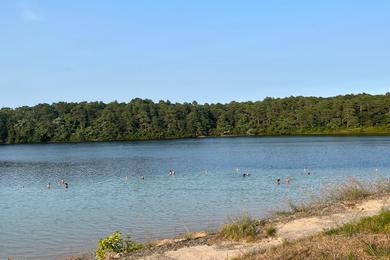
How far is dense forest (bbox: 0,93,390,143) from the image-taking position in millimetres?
167000

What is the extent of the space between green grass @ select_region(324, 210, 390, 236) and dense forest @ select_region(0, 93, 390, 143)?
150845mm

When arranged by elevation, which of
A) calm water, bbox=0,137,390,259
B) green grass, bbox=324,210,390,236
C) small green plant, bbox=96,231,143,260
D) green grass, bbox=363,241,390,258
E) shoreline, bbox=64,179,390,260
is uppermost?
green grass, bbox=363,241,390,258

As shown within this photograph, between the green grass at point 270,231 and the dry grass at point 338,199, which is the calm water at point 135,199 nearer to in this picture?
the dry grass at point 338,199

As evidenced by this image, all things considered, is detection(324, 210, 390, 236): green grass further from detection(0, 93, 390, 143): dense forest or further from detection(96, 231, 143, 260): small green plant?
detection(0, 93, 390, 143): dense forest

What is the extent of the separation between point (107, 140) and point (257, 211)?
148m

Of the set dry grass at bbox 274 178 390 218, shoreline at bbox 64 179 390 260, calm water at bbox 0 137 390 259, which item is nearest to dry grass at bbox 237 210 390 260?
shoreline at bbox 64 179 390 260

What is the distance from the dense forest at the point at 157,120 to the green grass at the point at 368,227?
495 feet

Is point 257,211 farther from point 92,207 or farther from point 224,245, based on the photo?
point 224,245

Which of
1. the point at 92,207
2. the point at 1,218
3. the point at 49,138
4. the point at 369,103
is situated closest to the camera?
the point at 1,218

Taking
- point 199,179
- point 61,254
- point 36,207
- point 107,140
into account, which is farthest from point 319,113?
point 61,254

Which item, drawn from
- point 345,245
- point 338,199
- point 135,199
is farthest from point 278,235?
point 135,199

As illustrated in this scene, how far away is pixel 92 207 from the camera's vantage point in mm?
33531

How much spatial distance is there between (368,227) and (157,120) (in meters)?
165

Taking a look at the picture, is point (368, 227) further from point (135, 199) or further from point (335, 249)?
point (135, 199)
